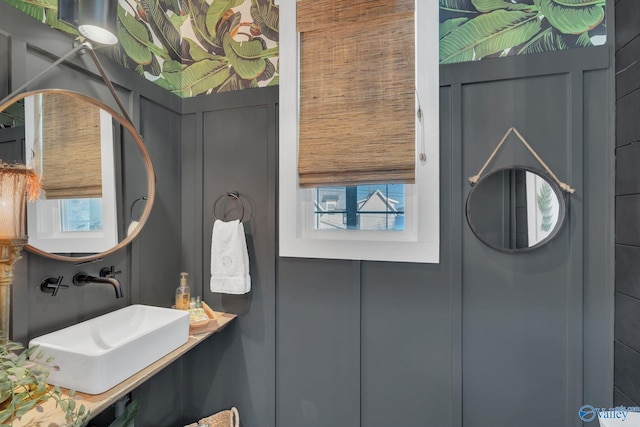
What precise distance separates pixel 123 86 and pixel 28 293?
3.13 feet

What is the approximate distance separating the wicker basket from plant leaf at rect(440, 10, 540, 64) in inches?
80.3

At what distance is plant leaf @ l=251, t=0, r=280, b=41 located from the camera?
1.65 metres

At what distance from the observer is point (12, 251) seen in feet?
3.14

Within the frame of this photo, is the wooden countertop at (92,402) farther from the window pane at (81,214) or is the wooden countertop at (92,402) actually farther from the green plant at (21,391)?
the window pane at (81,214)

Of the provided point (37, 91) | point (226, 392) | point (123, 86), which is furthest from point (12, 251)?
point (226, 392)

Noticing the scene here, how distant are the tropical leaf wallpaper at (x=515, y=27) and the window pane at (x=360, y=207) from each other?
67 cm

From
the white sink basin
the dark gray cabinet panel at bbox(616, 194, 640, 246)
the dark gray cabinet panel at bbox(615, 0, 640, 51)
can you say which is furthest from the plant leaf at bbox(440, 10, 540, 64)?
the white sink basin

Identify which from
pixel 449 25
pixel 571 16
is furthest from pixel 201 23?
pixel 571 16

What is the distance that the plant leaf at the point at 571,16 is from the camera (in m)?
1.27

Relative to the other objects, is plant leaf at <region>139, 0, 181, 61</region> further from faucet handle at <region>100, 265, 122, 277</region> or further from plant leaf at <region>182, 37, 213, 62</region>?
faucet handle at <region>100, 265, 122, 277</region>

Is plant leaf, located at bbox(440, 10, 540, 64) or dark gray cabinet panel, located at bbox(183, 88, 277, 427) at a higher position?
plant leaf, located at bbox(440, 10, 540, 64)

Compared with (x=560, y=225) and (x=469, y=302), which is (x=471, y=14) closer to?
(x=560, y=225)

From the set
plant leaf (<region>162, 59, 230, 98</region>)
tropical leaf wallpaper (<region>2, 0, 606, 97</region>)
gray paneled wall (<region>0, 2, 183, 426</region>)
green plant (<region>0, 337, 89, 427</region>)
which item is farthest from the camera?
plant leaf (<region>162, 59, 230, 98</region>)

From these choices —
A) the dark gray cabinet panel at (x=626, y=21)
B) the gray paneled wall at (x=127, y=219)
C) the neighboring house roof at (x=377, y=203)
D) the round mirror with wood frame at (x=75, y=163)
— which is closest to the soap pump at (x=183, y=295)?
the gray paneled wall at (x=127, y=219)
